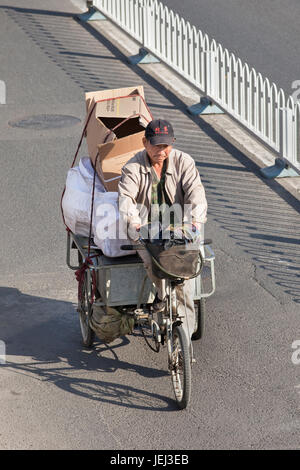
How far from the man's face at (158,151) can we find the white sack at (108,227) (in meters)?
0.67

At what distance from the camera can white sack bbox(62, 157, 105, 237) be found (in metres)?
7.80

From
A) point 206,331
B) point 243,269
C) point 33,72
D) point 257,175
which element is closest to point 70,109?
point 33,72

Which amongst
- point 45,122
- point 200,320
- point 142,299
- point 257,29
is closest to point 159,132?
point 142,299

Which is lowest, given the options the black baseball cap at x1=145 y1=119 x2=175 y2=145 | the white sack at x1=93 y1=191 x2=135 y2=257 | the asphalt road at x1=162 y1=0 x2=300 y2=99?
the white sack at x1=93 y1=191 x2=135 y2=257

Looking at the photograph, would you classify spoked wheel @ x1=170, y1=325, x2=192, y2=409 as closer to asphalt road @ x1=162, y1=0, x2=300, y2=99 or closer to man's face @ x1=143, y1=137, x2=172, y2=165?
man's face @ x1=143, y1=137, x2=172, y2=165

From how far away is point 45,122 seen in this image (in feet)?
47.0

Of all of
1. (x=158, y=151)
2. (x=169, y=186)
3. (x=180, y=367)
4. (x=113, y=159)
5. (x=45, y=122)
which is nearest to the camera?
(x=180, y=367)

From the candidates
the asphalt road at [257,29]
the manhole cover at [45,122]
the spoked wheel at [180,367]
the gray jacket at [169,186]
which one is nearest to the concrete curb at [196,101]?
the asphalt road at [257,29]

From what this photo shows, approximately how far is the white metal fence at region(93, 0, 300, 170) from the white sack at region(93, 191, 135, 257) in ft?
15.2

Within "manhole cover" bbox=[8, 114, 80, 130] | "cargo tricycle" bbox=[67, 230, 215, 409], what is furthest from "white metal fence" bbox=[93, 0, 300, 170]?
"cargo tricycle" bbox=[67, 230, 215, 409]

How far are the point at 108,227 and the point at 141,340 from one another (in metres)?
1.14

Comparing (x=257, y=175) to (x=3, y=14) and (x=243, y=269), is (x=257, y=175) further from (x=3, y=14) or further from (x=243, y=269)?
(x=3, y=14)

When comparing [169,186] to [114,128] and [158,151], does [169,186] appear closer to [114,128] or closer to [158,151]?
[158,151]

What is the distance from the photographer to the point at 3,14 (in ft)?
64.9
